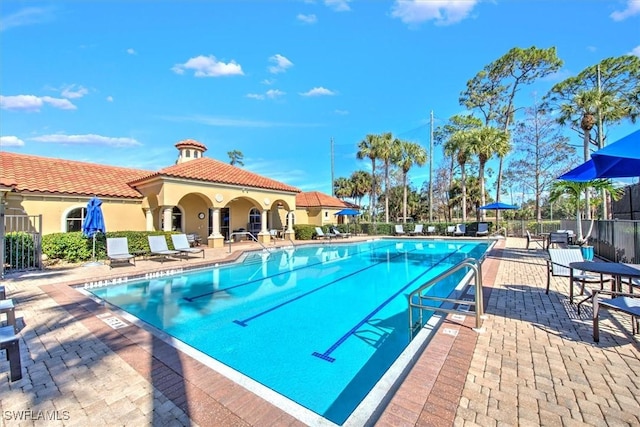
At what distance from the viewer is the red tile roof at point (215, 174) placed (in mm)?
16188

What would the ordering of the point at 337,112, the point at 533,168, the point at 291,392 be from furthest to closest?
the point at 337,112, the point at 533,168, the point at 291,392

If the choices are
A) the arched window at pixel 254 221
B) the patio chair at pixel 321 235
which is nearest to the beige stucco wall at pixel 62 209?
the arched window at pixel 254 221

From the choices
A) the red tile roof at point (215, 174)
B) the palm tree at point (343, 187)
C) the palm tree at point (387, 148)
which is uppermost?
the palm tree at point (387, 148)

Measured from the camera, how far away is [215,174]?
18344 mm

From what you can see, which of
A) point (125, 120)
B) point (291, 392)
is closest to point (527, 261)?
point (291, 392)

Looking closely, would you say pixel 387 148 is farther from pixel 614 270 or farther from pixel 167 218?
pixel 614 270

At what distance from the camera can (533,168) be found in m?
32.4

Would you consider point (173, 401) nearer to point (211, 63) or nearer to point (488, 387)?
point (488, 387)

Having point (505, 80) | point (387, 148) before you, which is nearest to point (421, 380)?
point (387, 148)

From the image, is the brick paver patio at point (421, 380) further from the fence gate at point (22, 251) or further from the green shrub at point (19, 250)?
the green shrub at point (19, 250)

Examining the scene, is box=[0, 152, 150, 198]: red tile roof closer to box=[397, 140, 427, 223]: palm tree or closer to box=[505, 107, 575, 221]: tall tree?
box=[397, 140, 427, 223]: palm tree

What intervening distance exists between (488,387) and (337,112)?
39632mm

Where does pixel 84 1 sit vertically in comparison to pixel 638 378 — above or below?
above

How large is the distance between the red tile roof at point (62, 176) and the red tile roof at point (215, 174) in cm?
132
